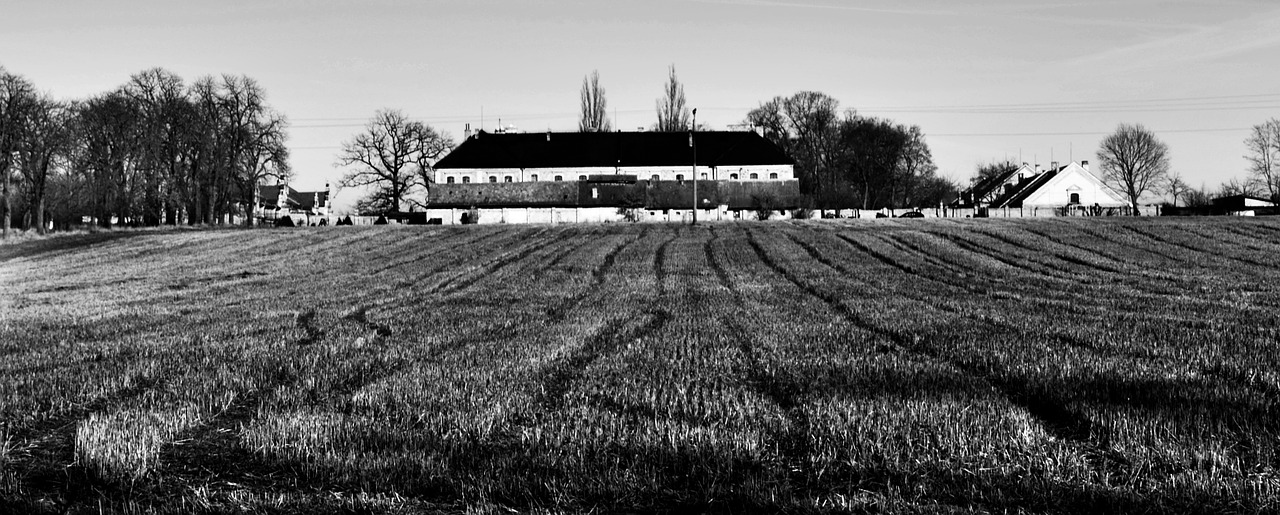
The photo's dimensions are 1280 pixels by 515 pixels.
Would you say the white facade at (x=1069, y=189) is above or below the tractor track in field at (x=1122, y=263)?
above

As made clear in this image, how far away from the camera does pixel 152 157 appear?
71.9 m

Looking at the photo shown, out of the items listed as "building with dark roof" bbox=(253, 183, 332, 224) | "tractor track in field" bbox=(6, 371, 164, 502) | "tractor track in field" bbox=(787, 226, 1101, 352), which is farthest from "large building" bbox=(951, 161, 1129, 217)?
"building with dark roof" bbox=(253, 183, 332, 224)

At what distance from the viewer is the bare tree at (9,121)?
178 ft

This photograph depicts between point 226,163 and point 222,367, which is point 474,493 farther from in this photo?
point 226,163

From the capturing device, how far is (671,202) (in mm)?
96875

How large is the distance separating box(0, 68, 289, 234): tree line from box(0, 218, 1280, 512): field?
2274 inches

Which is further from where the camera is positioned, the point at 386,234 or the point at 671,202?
the point at 671,202

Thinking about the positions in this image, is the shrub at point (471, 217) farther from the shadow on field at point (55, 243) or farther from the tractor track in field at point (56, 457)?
the tractor track in field at point (56, 457)

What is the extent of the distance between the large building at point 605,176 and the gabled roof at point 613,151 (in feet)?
0.41

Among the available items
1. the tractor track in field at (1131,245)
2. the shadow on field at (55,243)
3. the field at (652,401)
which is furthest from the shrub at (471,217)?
the field at (652,401)

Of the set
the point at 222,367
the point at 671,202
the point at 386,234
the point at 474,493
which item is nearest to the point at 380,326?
the point at 222,367

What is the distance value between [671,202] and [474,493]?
92.3 meters

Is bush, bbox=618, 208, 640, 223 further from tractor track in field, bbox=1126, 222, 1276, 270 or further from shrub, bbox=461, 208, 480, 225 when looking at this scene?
tractor track in field, bbox=1126, 222, 1276, 270

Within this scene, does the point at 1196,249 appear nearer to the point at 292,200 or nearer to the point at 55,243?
the point at 55,243
